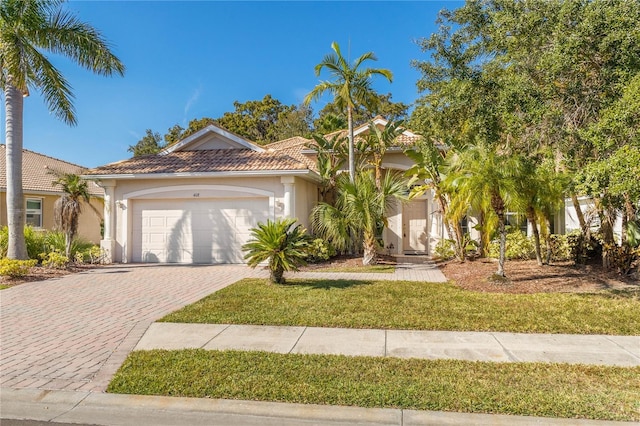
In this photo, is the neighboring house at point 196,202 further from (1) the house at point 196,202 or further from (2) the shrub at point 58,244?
(2) the shrub at point 58,244

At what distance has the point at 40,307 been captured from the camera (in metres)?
8.55

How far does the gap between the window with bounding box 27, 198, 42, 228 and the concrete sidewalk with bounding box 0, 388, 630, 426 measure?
20112 mm

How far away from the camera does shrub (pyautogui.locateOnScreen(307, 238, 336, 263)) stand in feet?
48.6

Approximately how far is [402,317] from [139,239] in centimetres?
1187

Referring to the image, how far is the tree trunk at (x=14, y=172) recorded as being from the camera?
43.6ft

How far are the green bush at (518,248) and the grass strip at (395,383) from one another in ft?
33.6

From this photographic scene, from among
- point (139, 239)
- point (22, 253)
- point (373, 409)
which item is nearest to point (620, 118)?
point (373, 409)

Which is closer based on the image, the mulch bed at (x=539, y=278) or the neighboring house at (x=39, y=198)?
the mulch bed at (x=539, y=278)

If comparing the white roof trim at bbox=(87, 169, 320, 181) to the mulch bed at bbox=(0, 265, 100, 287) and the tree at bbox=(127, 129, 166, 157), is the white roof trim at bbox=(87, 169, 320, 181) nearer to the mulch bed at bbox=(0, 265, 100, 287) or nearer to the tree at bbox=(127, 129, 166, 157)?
the mulch bed at bbox=(0, 265, 100, 287)

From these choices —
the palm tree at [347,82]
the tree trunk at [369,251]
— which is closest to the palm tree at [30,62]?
the palm tree at [347,82]

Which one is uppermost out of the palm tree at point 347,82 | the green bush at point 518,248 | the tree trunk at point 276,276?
the palm tree at point 347,82

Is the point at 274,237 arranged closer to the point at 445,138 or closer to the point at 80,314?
the point at 80,314

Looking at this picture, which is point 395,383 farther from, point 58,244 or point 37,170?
point 37,170

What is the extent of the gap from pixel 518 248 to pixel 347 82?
838 centimetres
